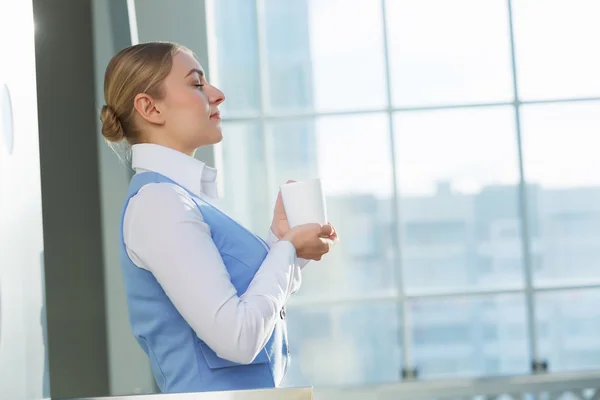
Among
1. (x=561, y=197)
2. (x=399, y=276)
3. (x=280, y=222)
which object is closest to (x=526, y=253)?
(x=561, y=197)

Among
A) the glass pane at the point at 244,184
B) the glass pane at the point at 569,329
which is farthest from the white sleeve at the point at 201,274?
the glass pane at the point at 569,329

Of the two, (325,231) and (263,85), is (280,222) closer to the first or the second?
(325,231)

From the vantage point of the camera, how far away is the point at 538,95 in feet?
8.13

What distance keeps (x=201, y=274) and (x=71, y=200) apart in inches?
57.0

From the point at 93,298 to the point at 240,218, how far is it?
529 millimetres

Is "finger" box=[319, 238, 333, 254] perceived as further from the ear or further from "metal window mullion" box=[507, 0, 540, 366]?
"metal window mullion" box=[507, 0, 540, 366]

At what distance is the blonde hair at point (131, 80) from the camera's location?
0.76m

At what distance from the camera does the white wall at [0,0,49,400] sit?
17.0 inches

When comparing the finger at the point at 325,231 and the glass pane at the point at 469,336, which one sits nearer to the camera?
the finger at the point at 325,231

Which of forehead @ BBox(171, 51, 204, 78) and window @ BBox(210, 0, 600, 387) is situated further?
window @ BBox(210, 0, 600, 387)

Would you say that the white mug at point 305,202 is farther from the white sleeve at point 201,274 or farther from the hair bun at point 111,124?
the hair bun at point 111,124

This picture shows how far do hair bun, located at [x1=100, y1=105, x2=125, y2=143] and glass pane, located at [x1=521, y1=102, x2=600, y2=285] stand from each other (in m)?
1.82

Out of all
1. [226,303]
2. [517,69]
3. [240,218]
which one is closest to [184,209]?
[226,303]

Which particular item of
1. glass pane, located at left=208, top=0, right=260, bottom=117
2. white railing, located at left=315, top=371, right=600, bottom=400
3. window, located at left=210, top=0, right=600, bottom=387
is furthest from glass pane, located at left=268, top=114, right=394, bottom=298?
white railing, located at left=315, top=371, right=600, bottom=400
